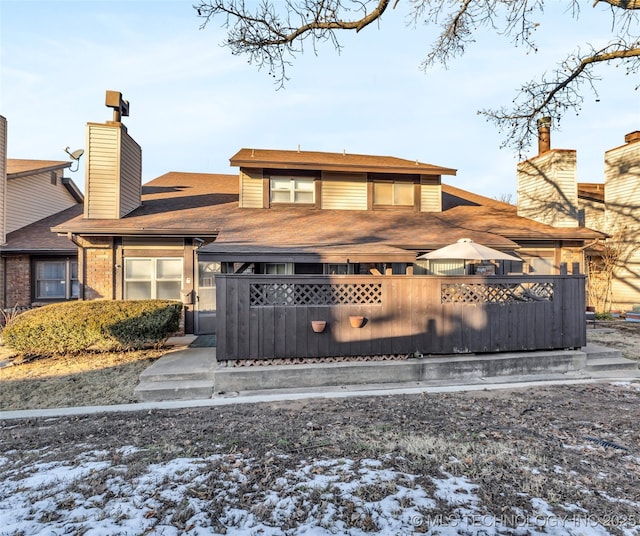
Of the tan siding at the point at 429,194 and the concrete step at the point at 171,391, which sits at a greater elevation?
the tan siding at the point at 429,194

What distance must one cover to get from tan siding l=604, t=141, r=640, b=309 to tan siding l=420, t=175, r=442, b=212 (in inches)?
330

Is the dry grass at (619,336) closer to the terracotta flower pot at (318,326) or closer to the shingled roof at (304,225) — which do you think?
the shingled roof at (304,225)

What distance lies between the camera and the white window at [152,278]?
9.82 meters

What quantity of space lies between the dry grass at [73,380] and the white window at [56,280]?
406 centimetres

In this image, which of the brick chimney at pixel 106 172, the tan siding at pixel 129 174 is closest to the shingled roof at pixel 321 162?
the tan siding at pixel 129 174

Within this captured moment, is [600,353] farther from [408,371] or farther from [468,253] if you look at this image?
[408,371]

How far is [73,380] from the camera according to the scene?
6.14 metres

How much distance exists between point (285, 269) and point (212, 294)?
7.42ft

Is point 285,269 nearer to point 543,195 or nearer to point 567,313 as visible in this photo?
point 567,313

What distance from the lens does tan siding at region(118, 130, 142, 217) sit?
34.1 ft

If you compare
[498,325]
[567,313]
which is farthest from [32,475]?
[567,313]

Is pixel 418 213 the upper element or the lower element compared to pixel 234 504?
upper

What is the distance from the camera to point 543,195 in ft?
40.9

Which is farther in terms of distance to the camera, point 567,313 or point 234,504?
point 567,313
